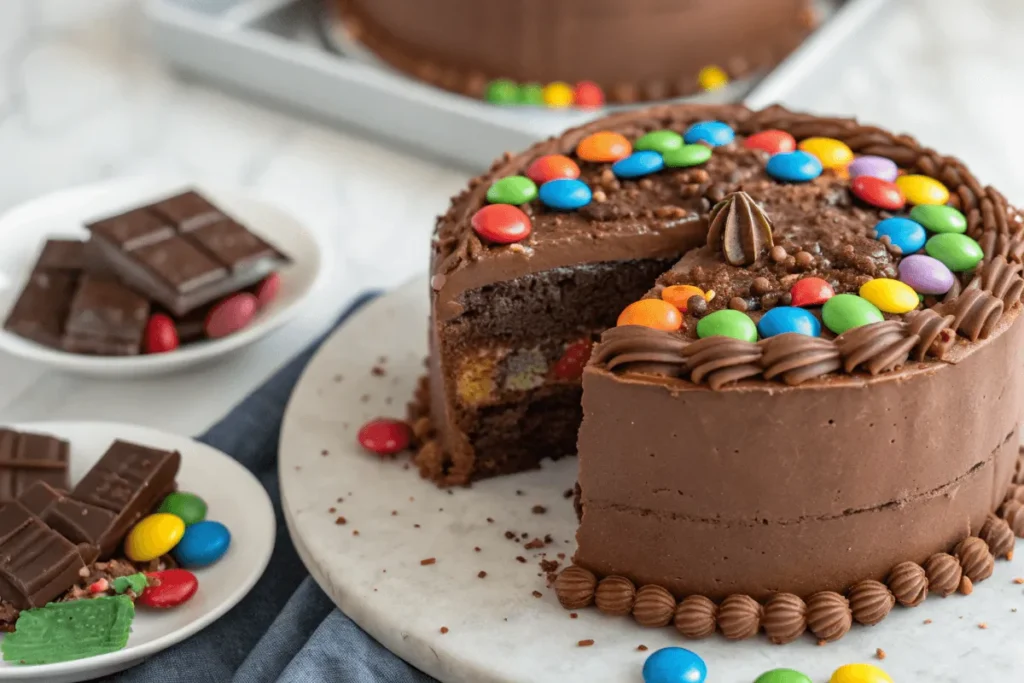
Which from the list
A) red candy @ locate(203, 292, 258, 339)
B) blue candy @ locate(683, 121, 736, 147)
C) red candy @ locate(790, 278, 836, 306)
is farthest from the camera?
red candy @ locate(203, 292, 258, 339)

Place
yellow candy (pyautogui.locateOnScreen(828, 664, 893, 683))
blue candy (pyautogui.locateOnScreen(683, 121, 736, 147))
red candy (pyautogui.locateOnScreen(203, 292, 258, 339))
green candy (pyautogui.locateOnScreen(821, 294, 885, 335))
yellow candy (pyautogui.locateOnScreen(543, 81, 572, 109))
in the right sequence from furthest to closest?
1. yellow candy (pyautogui.locateOnScreen(543, 81, 572, 109))
2. red candy (pyautogui.locateOnScreen(203, 292, 258, 339))
3. blue candy (pyautogui.locateOnScreen(683, 121, 736, 147))
4. green candy (pyautogui.locateOnScreen(821, 294, 885, 335))
5. yellow candy (pyautogui.locateOnScreen(828, 664, 893, 683))

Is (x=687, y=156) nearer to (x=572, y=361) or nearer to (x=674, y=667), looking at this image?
(x=572, y=361)

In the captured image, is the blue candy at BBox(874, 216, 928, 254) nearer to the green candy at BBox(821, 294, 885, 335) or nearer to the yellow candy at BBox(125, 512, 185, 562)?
the green candy at BBox(821, 294, 885, 335)

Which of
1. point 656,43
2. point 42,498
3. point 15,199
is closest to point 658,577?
point 42,498

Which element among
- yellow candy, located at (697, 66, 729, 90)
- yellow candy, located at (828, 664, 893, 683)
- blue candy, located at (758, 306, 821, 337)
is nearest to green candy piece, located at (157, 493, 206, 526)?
blue candy, located at (758, 306, 821, 337)

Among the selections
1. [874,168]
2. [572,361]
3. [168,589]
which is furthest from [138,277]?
[874,168]

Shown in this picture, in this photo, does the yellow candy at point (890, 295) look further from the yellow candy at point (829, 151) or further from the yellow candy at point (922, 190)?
the yellow candy at point (829, 151)

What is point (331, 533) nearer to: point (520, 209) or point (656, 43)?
point (520, 209)
